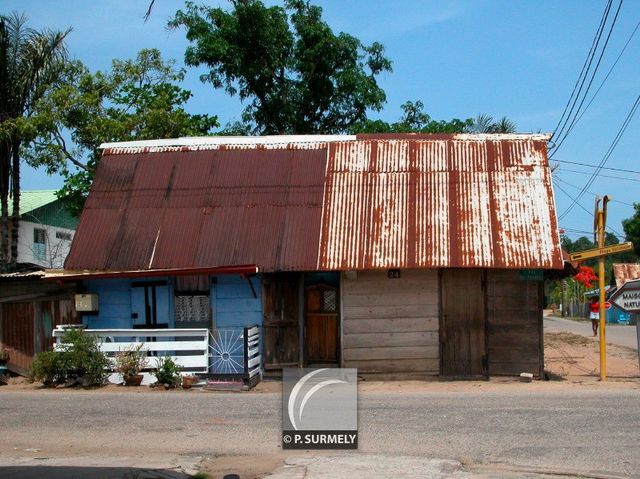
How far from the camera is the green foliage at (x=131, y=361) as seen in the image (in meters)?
17.6

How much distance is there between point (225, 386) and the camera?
56.1 ft

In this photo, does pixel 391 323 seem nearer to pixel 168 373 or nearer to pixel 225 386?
pixel 225 386

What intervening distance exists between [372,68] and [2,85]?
14.2 meters

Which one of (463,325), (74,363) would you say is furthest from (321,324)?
(74,363)

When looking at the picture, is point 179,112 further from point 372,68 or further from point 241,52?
point 372,68

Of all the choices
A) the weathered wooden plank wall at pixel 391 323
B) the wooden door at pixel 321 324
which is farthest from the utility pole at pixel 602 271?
the wooden door at pixel 321 324

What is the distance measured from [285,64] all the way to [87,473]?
26.0 meters

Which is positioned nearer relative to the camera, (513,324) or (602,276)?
(602,276)

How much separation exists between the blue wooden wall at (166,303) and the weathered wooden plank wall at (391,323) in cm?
211

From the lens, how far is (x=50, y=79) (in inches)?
1087

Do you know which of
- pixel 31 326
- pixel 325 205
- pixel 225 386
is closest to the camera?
pixel 225 386

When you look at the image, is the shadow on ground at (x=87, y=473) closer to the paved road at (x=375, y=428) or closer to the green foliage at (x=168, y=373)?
the paved road at (x=375, y=428)

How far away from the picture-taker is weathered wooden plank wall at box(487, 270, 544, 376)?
59.0 ft

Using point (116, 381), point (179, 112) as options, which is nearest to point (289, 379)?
point (116, 381)
